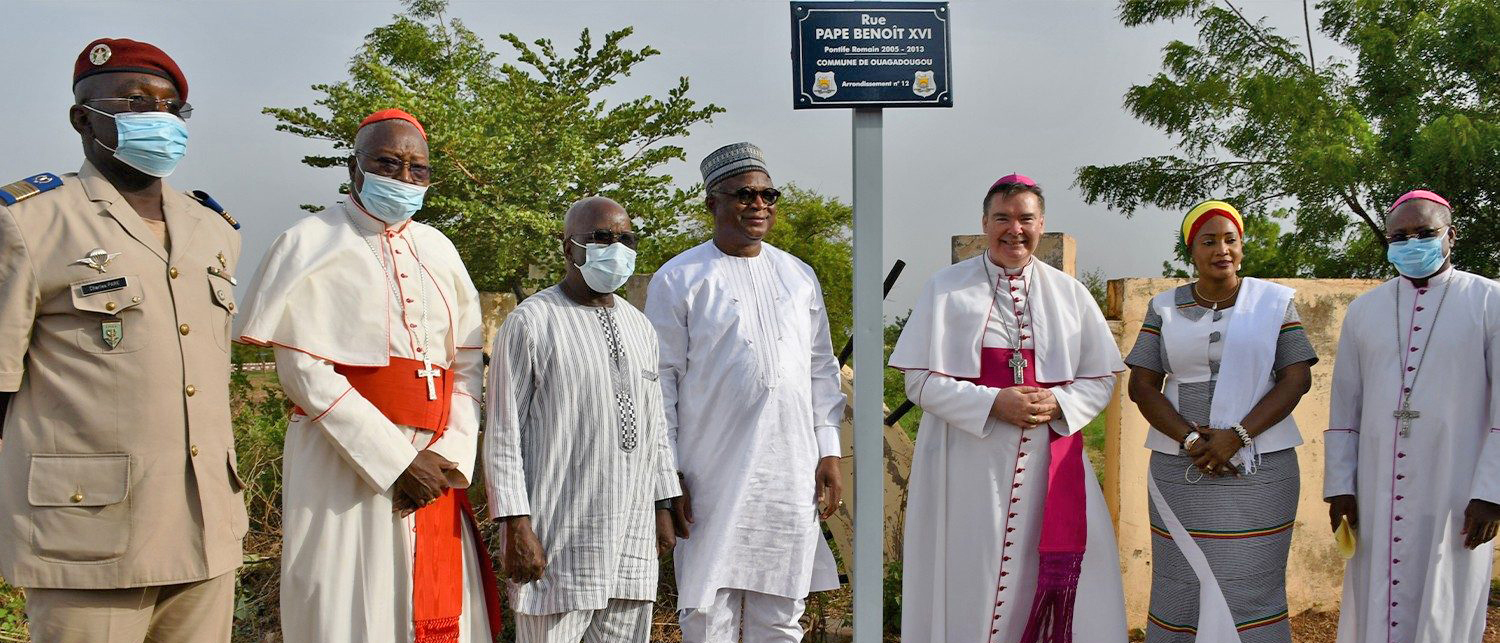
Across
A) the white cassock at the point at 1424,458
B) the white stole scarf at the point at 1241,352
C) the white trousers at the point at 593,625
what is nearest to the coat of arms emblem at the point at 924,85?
the white stole scarf at the point at 1241,352


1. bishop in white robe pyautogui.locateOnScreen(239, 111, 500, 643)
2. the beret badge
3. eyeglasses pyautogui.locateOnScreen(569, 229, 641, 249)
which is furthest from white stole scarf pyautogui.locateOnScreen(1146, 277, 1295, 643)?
the beret badge

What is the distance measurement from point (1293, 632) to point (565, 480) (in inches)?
177

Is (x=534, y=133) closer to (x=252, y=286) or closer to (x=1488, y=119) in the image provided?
(x=252, y=286)

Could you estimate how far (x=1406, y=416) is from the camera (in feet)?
14.5

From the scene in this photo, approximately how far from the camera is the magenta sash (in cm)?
436

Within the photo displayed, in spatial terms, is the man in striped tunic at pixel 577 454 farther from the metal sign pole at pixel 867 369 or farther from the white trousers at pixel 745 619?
the metal sign pole at pixel 867 369

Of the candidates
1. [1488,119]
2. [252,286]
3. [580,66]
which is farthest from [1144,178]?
[252,286]

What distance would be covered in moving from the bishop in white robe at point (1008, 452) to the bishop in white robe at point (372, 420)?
5.88 feet

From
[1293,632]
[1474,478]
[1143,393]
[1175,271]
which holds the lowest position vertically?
[1293,632]

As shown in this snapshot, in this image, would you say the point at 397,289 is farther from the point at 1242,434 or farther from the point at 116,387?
the point at 1242,434

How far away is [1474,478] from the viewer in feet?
14.0

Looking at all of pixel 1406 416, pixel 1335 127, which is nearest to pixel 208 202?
pixel 1406 416

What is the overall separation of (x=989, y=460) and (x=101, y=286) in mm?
3057

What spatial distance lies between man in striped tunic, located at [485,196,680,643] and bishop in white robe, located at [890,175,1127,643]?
50.8 inches
